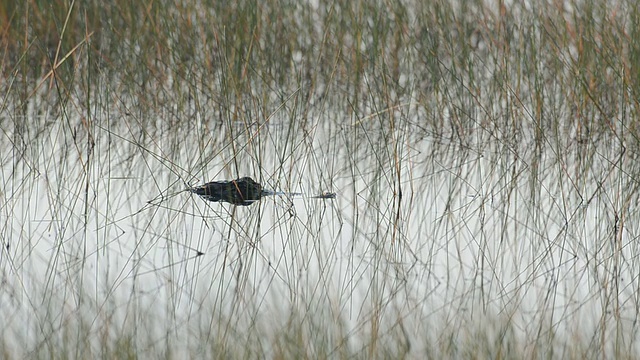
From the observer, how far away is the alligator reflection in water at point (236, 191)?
2.77 metres

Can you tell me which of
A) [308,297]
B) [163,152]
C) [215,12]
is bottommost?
[308,297]

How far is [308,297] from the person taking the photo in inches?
78.5

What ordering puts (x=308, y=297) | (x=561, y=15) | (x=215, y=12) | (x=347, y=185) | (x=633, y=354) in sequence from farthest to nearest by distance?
(x=215, y=12), (x=561, y=15), (x=347, y=185), (x=308, y=297), (x=633, y=354)

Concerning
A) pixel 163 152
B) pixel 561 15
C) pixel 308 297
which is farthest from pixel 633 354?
pixel 561 15

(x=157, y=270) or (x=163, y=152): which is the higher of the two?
(x=163, y=152)

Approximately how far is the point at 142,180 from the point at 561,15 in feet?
5.95

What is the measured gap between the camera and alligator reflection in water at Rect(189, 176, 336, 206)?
277 centimetres

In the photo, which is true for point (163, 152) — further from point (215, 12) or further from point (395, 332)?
point (395, 332)

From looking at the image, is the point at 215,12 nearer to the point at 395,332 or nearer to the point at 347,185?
the point at 347,185

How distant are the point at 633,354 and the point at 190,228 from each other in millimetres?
1080

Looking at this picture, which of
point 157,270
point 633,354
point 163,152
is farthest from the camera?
point 163,152

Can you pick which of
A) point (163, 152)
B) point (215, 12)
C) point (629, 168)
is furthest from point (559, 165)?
point (215, 12)

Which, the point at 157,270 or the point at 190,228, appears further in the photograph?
the point at 190,228

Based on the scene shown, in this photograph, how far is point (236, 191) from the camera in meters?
2.79
